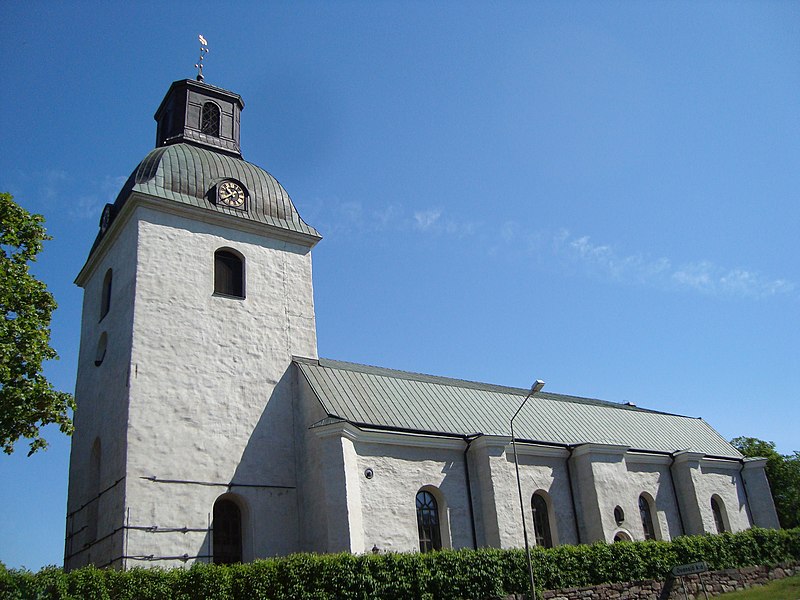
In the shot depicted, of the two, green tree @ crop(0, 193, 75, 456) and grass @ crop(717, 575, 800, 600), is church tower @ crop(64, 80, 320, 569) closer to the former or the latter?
green tree @ crop(0, 193, 75, 456)

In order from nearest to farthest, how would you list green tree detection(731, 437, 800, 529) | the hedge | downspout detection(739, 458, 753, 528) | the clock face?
1. the hedge
2. the clock face
3. downspout detection(739, 458, 753, 528)
4. green tree detection(731, 437, 800, 529)

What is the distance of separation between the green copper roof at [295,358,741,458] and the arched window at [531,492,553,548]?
2378 mm

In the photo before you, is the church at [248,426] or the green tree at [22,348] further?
the church at [248,426]

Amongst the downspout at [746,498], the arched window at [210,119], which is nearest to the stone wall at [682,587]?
the downspout at [746,498]

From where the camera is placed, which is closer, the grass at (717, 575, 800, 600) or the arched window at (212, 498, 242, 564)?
the arched window at (212, 498, 242, 564)

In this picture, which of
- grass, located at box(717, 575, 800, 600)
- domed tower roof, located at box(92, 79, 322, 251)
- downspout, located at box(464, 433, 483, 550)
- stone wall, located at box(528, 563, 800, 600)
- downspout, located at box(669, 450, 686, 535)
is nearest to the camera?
stone wall, located at box(528, 563, 800, 600)

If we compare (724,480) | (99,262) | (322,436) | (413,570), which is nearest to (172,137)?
(99,262)

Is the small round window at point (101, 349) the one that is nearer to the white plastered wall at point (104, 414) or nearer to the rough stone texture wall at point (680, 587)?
the white plastered wall at point (104, 414)

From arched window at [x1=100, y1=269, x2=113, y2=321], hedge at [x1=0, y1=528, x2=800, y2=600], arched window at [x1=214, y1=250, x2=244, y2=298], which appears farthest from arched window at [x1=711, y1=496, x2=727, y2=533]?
arched window at [x1=100, y1=269, x2=113, y2=321]

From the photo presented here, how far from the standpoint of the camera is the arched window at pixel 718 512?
33.7 meters

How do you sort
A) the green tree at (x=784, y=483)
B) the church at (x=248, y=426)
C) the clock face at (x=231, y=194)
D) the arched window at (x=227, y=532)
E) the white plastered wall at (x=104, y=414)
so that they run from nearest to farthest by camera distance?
the white plastered wall at (x=104, y=414) < the church at (x=248, y=426) < the arched window at (x=227, y=532) < the clock face at (x=231, y=194) < the green tree at (x=784, y=483)

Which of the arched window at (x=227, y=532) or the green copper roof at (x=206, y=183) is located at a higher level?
the green copper roof at (x=206, y=183)

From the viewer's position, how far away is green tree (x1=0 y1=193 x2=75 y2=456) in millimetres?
17234

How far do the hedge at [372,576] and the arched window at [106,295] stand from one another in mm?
11657
